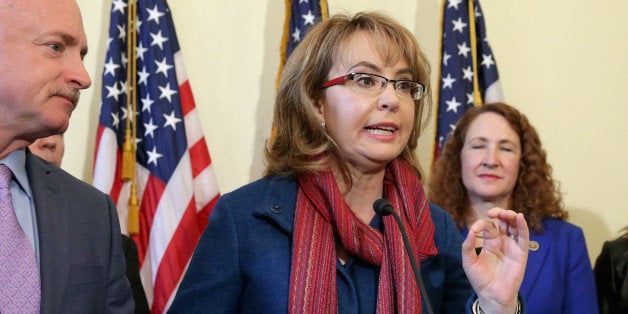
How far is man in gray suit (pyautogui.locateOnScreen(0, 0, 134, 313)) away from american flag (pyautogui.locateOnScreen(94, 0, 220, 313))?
187cm

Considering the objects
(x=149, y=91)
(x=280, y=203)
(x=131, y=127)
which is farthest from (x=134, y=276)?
(x=280, y=203)

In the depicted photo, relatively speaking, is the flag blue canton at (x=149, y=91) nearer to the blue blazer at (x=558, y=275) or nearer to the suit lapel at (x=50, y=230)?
the blue blazer at (x=558, y=275)

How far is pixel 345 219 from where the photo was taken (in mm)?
1984

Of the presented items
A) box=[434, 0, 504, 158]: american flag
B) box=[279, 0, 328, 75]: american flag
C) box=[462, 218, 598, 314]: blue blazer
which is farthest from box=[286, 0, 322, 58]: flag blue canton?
box=[462, 218, 598, 314]: blue blazer

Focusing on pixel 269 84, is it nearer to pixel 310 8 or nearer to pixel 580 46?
pixel 310 8

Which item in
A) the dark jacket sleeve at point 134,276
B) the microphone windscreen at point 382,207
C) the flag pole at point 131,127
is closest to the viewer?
the microphone windscreen at point 382,207

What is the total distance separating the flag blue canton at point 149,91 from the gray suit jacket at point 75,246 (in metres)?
1.86

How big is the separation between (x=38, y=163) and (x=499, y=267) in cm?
113

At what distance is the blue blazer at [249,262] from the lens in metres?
1.90

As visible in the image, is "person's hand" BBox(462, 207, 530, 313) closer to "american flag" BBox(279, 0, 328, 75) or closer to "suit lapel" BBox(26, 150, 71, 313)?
"suit lapel" BBox(26, 150, 71, 313)

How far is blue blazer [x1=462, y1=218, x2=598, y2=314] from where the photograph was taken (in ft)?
10.4

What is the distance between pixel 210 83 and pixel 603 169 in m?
2.35

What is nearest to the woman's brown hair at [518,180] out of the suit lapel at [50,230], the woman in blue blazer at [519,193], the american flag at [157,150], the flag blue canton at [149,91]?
the woman in blue blazer at [519,193]

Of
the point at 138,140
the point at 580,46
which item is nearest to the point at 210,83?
the point at 138,140
